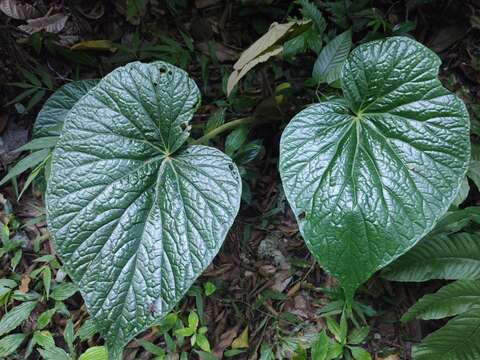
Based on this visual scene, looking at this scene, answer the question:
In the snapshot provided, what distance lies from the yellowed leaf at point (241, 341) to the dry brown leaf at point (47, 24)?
1130 mm

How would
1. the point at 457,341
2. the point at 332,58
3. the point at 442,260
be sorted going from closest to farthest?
the point at 457,341 → the point at 442,260 → the point at 332,58

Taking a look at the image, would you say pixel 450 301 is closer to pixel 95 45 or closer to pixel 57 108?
pixel 57 108

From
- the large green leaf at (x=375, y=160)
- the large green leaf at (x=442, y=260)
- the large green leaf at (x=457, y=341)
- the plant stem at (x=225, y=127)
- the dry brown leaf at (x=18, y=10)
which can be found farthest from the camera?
the dry brown leaf at (x=18, y=10)

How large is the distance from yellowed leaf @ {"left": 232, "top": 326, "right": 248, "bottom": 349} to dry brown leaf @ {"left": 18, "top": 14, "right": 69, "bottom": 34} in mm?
1130

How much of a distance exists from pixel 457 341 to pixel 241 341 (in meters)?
0.52

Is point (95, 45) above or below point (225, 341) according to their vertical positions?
above

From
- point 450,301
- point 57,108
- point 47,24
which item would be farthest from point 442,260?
point 47,24

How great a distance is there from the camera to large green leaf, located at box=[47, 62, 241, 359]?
0.87 m

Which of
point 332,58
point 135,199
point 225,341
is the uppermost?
point 332,58

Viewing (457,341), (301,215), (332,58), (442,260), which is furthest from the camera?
(332,58)

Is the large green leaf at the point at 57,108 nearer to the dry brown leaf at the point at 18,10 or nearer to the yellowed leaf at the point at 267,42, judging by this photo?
the dry brown leaf at the point at 18,10

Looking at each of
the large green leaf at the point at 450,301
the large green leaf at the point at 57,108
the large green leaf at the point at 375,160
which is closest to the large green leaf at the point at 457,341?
the large green leaf at the point at 450,301

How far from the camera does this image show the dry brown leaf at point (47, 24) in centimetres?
146

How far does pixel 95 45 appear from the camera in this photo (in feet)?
4.81
